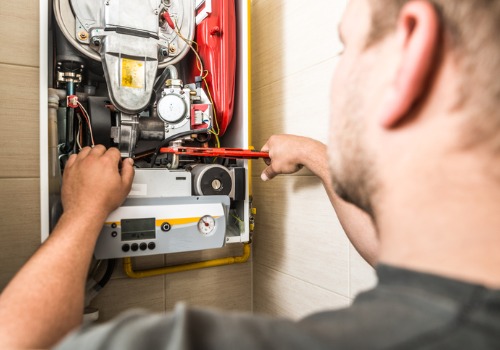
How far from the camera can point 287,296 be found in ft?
4.69

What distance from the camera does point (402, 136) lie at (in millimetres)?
429

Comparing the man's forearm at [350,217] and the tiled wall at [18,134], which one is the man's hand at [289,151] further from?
the tiled wall at [18,134]

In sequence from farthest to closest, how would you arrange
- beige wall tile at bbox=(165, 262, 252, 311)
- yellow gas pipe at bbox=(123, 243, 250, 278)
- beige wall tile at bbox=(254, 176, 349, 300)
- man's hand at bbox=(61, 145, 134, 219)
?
beige wall tile at bbox=(165, 262, 252, 311) → yellow gas pipe at bbox=(123, 243, 250, 278) → beige wall tile at bbox=(254, 176, 349, 300) → man's hand at bbox=(61, 145, 134, 219)

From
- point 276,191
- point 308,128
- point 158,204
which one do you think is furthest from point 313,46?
point 158,204

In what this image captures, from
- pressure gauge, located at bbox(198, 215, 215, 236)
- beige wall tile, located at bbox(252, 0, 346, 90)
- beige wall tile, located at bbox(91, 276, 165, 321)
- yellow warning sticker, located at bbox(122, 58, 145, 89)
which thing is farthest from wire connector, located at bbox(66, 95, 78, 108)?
beige wall tile, located at bbox(252, 0, 346, 90)

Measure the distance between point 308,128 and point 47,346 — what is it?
3.34ft

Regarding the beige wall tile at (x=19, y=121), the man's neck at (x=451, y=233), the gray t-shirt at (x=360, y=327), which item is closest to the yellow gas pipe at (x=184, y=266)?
the beige wall tile at (x=19, y=121)

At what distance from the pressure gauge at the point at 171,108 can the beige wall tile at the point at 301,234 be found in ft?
1.70

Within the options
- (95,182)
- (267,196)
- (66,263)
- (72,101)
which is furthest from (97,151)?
(267,196)

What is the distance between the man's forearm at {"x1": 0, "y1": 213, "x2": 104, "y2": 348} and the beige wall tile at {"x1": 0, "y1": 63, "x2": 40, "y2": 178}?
480 mm

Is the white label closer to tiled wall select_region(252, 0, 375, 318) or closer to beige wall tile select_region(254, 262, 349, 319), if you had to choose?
tiled wall select_region(252, 0, 375, 318)

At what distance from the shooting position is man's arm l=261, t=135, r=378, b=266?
0.91 meters

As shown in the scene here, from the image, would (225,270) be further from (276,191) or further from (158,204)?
(158,204)

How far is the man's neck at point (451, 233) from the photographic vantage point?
0.36 meters
